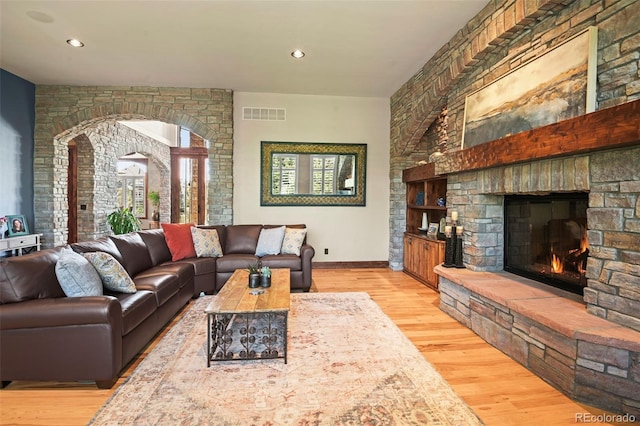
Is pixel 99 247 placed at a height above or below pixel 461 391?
above

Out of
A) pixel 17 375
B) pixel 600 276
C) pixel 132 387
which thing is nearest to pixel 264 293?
pixel 132 387

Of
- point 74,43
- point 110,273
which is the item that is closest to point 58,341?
point 110,273

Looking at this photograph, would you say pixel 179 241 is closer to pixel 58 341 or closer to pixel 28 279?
pixel 28 279

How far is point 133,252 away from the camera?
142 inches

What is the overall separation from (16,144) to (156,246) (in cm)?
327

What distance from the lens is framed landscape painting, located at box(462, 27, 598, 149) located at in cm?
215

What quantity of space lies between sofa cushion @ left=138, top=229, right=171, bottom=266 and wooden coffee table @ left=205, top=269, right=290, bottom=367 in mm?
1706

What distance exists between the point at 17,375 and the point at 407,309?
3389 mm

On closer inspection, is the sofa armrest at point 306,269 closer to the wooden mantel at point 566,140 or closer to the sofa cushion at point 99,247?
the sofa cushion at point 99,247

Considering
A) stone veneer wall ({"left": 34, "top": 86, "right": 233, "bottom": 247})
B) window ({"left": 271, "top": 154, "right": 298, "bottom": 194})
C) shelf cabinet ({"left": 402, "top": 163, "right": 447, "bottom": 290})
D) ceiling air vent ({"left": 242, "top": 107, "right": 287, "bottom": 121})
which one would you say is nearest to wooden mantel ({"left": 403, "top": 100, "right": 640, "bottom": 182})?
shelf cabinet ({"left": 402, "top": 163, "right": 447, "bottom": 290})

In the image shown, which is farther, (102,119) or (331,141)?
(331,141)

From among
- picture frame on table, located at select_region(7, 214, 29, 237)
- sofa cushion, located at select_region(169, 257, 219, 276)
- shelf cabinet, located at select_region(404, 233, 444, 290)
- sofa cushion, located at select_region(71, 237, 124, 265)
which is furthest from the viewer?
picture frame on table, located at select_region(7, 214, 29, 237)

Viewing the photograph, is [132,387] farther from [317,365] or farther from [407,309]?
[407,309]

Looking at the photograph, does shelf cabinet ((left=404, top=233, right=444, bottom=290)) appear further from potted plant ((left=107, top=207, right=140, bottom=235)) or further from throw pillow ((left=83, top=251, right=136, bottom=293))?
potted plant ((left=107, top=207, right=140, bottom=235))
